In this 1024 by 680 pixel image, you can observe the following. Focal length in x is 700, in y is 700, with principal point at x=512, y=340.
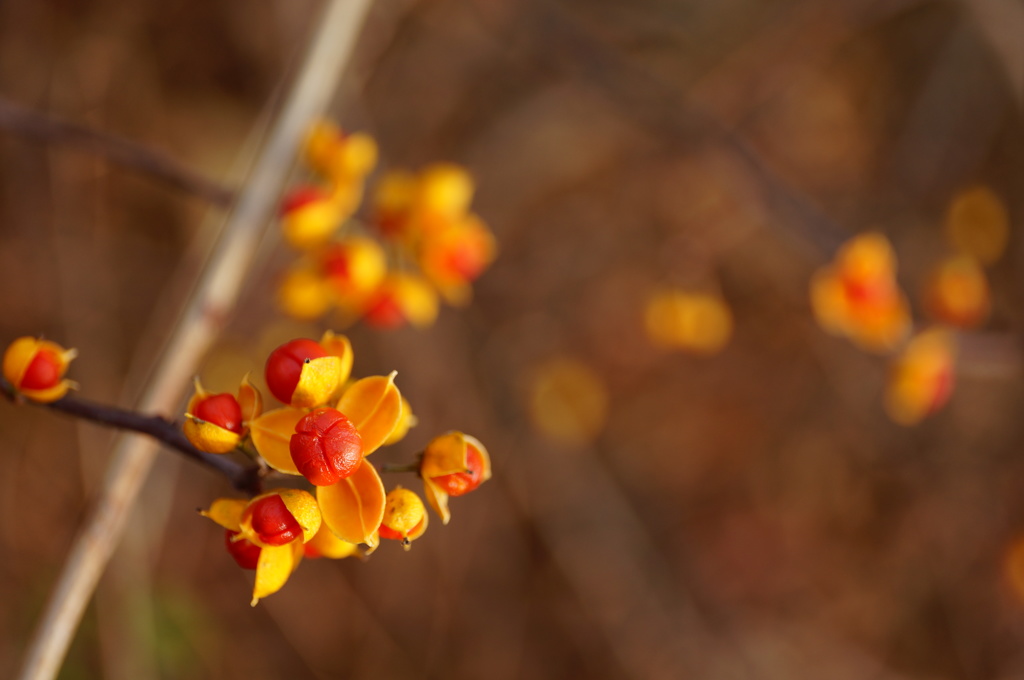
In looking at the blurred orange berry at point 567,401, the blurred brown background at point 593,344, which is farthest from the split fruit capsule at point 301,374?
the blurred orange berry at point 567,401

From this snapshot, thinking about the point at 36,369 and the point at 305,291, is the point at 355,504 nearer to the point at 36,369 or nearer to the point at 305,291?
the point at 36,369

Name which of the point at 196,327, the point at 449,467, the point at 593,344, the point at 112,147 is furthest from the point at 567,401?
the point at 449,467

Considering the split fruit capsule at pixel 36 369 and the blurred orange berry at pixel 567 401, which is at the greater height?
the split fruit capsule at pixel 36 369

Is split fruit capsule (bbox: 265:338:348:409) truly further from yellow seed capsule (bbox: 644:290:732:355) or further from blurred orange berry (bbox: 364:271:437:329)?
yellow seed capsule (bbox: 644:290:732:355)

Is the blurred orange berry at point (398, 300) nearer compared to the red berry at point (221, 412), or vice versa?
the red berry at point (221, 412)

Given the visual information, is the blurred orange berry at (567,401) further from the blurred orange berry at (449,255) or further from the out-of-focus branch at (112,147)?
the out-of-focus branch at (112,147)

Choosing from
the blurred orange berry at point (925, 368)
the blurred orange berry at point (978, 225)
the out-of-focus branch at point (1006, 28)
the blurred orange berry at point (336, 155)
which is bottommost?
the blurred orange berry at point (336, 155)

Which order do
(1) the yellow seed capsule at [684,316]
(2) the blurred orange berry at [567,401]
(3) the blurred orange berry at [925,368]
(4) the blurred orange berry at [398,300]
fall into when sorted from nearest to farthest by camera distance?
(4) the blurred orange berry at [398,300], (3) the blurred orange berry at [925,368], (1) the yellow seed capsule at [684,316], (2) the blurred orange berry at [567,401]

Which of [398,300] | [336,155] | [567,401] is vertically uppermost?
[336,155]
